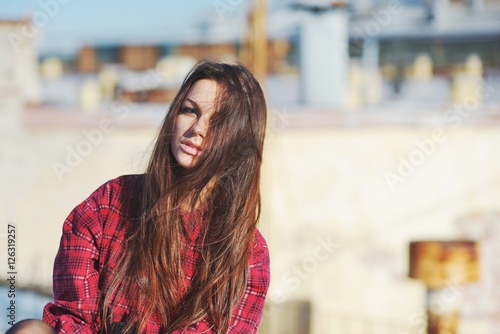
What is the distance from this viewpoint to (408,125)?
6.73m

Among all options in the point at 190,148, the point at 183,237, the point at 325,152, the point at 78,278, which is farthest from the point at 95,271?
the point at 325,152

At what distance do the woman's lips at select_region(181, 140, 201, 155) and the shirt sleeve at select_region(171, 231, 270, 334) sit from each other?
0.18 metres

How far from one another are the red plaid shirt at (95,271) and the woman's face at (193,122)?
11 cm

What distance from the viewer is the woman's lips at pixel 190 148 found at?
1294mm

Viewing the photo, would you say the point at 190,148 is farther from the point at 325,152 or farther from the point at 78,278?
the point at 325,152

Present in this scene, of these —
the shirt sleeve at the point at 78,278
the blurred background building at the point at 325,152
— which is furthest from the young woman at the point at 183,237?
the blurred background building at the point at 325,152

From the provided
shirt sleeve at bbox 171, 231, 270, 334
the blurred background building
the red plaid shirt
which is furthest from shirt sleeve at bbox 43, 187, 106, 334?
the blurred background building

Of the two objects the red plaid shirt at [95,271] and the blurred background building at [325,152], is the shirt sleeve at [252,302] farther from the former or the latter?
the blurred background building at [325,152]

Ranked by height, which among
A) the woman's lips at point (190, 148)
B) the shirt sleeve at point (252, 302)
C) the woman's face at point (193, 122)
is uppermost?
the woman's face at point (193, 122)

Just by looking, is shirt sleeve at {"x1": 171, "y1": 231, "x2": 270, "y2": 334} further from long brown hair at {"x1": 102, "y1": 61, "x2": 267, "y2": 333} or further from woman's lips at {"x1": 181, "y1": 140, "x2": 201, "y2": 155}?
woman's lips at {"x1": 181, "y1": 140, "x2": 201, "y2": 155}

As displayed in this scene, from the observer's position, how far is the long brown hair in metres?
1.29

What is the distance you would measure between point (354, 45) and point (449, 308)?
472cm

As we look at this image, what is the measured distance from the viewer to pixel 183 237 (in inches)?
52.1

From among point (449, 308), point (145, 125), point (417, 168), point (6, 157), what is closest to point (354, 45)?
point (417, 168)
